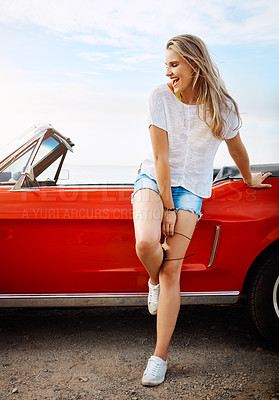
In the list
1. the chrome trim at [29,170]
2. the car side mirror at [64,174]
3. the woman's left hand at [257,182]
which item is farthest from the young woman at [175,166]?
the car side mirror at [64,174]

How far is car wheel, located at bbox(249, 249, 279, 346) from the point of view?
2662 mm

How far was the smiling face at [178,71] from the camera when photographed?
235cm

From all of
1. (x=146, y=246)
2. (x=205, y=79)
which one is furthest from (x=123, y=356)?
(x=205, y=79)

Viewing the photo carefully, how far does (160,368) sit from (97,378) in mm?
350

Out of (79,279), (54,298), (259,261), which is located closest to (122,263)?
(79,279)

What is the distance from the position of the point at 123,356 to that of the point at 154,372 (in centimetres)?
38

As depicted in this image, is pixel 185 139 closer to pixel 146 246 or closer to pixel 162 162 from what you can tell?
pixel 162 162

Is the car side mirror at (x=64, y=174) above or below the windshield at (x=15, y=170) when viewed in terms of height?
below

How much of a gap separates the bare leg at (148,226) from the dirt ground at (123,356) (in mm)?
625

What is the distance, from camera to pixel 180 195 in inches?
96.3

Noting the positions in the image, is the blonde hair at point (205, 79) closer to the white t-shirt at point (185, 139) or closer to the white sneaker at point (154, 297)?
the white t-shirt at point (185, 139)

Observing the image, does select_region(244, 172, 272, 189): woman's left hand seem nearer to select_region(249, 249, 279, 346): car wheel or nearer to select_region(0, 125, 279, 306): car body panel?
select_region(0, 125, 279, 306): car body panel

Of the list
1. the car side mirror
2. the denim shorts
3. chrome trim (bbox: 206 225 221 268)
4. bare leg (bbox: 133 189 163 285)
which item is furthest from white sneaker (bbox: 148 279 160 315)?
the car side mirror

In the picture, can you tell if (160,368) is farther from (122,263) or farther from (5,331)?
(5,331)
